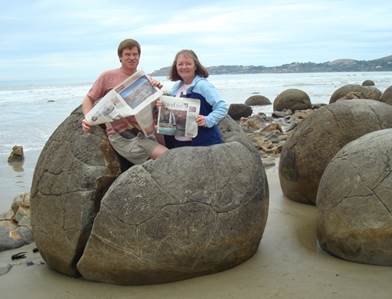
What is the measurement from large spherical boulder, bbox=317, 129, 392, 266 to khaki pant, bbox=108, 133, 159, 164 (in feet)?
5.70

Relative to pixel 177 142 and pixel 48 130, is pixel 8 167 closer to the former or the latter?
pixel 48 130

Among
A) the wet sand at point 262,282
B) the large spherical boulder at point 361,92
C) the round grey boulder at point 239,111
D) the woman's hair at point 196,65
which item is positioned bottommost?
the round grey boulder at point 239,111

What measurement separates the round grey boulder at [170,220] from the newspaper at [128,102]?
481 mm

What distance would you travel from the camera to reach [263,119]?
776 inches

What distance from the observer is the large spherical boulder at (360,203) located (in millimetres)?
4574

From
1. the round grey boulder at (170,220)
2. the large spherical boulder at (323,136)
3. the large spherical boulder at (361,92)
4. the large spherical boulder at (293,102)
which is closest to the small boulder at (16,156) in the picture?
the large spherical boulder at (323,136)

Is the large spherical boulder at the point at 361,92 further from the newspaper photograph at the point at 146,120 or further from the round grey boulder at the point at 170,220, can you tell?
the round grey boulder at the point at 170,220

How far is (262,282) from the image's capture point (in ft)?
14.5

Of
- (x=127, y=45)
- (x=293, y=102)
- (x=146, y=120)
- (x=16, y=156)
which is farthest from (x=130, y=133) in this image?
(x=293, y=102)

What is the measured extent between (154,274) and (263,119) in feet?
51.4

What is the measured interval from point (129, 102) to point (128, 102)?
1cm

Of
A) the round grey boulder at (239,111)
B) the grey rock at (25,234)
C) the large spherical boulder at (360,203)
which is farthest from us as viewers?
the round grey boulder at (239,111)

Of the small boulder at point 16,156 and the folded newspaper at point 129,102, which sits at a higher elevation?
the folded newspaper at point 129,102

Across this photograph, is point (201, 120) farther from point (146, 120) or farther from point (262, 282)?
point (262, 282)
